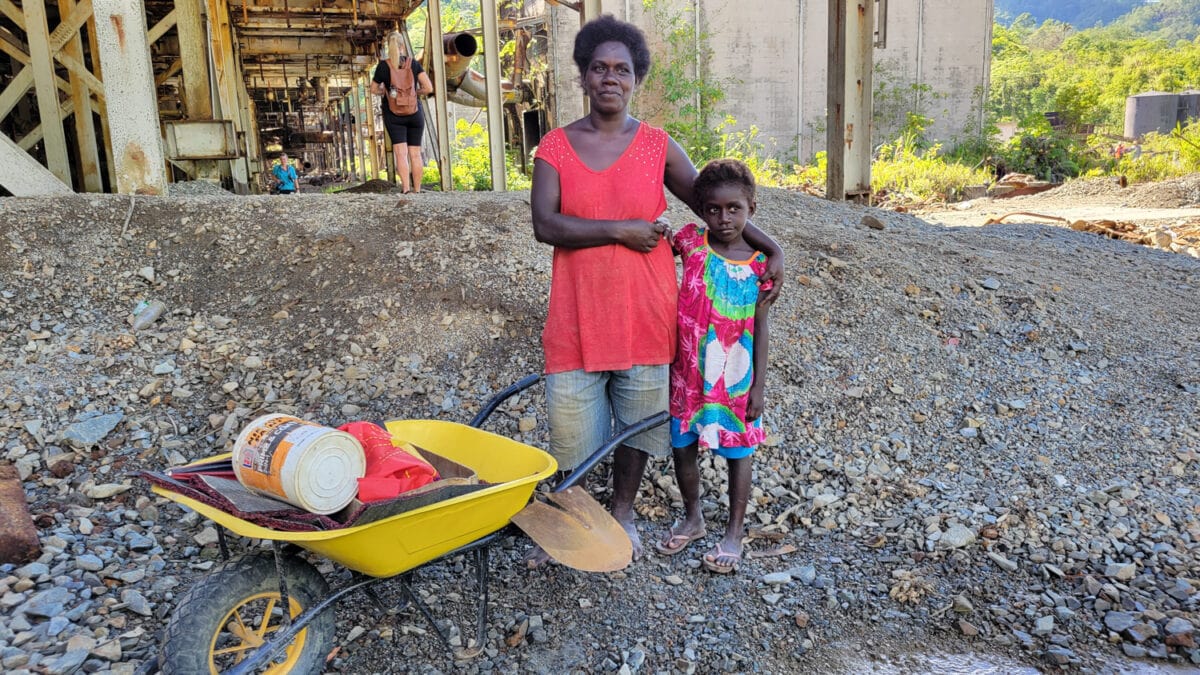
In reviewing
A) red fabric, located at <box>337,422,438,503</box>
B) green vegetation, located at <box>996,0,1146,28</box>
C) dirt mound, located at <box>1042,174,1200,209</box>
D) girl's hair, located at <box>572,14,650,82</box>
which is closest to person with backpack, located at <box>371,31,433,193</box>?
girl's hair, located at <box>572,14,650,82</box>

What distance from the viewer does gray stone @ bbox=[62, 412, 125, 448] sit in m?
3.34

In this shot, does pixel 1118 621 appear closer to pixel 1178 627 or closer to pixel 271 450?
pixel 1178 627

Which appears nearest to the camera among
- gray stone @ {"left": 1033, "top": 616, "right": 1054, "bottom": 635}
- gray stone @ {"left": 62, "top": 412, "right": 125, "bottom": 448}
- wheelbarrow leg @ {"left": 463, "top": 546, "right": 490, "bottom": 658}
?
wheelbarrow leg @ {"left": 463, "top": 546, "right": 490, "bottom": 658}

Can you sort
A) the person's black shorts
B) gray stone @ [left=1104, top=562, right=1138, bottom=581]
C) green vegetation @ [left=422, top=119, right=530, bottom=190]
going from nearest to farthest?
gray stone @ [left=1104, top=562, right=1138, bottom=581]
the person's black shorts
green vegetation @ [left=422, top=119, right=530, bottom=190]

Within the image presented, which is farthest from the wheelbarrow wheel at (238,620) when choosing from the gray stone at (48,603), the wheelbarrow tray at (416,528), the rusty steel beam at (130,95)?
the rusty steel beam at (130,95)

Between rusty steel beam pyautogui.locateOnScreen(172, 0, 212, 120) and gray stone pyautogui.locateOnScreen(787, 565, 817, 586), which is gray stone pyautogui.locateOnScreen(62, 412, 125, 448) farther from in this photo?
rusty steel beam pyautogui.locateOnScreen(172, 0, 212, 120)

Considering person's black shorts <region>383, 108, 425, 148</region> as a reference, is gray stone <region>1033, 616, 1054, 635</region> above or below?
below

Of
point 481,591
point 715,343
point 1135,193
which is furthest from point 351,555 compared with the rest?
point 1135,193

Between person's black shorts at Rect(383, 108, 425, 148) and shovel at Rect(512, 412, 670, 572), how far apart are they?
237 inches

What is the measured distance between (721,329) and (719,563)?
33.1 inches

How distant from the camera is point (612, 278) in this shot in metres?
2.48

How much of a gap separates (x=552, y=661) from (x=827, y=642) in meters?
0.85

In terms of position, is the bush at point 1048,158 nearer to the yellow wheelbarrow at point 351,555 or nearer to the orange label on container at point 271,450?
the yellow wheelbarrow at point 351,555

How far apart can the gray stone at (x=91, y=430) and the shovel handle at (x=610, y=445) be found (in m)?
2.19
